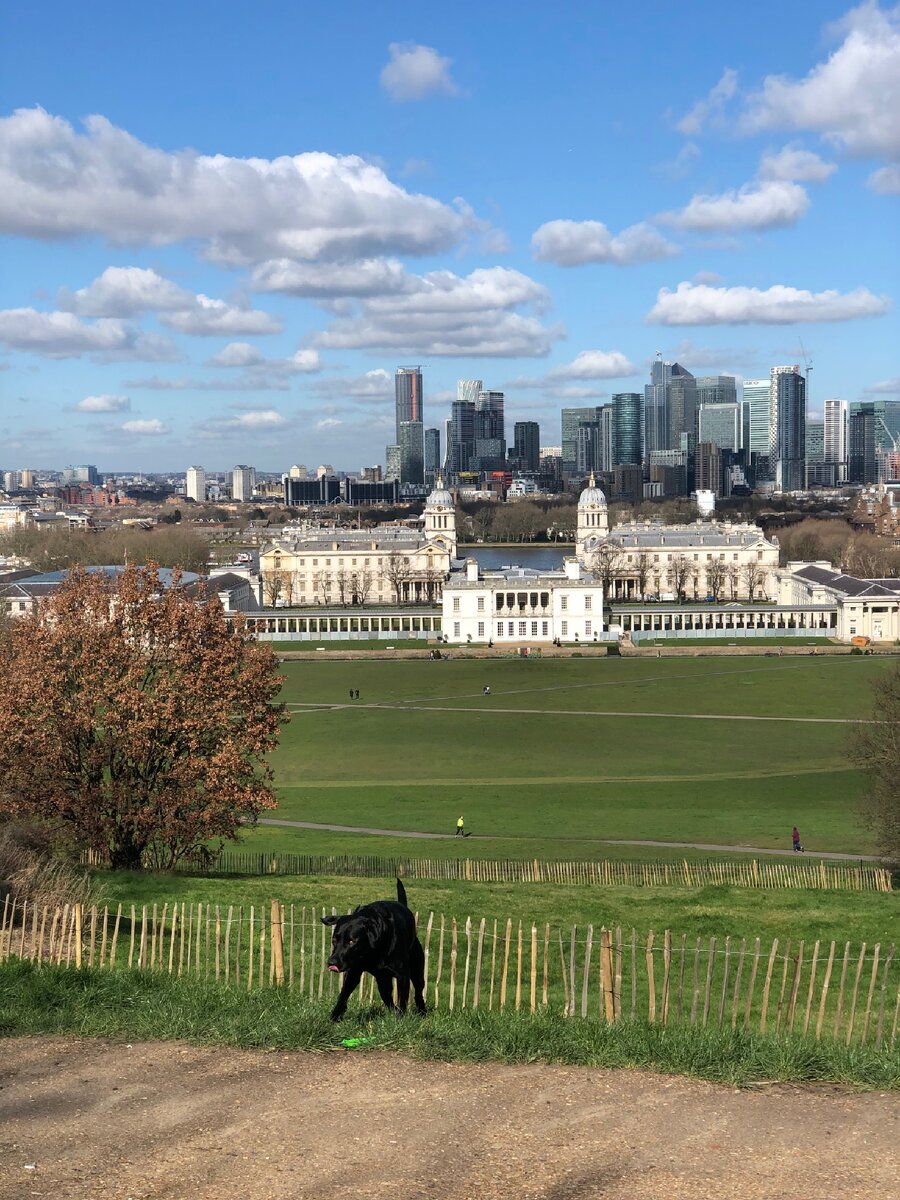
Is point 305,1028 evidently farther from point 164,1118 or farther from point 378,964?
point 164,1118

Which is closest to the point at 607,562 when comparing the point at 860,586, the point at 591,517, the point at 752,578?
the point at 752,578

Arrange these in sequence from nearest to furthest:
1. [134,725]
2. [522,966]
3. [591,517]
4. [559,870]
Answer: [522,966] < [134,725] < [559,870] < [591,517]

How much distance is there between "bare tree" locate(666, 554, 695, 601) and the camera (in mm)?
125750

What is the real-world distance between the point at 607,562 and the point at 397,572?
19.5 meters

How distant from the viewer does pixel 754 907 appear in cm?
2033

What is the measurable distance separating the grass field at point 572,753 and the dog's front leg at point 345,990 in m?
17.0

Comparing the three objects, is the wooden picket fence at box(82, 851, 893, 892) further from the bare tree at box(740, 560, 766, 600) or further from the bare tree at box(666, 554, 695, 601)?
the bare tree at box(666, 554, 695, 601)

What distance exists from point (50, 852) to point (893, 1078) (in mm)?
14237

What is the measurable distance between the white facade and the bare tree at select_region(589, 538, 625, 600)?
2167 cm

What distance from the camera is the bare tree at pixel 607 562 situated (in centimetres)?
12250

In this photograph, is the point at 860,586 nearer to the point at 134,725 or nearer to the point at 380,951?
the point at 134,725

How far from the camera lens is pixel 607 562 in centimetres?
12344

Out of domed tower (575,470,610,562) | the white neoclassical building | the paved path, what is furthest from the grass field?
domed tower (575,470,610,562)

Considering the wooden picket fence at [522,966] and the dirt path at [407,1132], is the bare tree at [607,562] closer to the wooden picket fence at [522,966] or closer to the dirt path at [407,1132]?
the wooden picket fence at [522,966]
